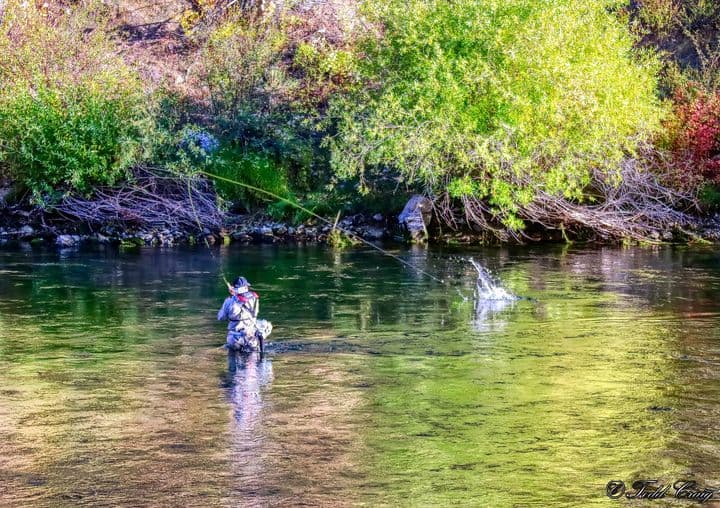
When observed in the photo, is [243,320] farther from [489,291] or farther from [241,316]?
[489,291]

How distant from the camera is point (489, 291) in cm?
2366

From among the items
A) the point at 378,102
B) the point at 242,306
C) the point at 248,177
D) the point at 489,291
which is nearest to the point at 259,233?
the point at 248,177

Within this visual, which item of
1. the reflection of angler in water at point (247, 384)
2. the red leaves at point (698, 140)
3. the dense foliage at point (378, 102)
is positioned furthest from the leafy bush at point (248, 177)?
the reflection of angler in water at point (247, 384)

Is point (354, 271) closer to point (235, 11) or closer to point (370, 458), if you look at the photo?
point (370, 458)

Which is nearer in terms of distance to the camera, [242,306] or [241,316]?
[242,306]

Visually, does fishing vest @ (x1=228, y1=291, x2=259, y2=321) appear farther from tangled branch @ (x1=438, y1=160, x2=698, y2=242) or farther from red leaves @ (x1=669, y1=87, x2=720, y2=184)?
red leaves @ (x1=669, y1=87, x2=720, y2=184)

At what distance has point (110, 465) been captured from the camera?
36.5 feet

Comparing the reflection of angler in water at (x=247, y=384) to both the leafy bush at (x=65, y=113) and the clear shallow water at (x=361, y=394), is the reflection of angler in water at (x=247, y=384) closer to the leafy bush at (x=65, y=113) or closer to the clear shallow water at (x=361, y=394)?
the clear shallow water at (x=361, y=394)

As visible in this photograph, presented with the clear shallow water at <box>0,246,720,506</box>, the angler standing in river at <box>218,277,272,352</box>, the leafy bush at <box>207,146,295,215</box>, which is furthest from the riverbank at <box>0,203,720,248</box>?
the angler standing in river at <box>218,277,272,352</box>

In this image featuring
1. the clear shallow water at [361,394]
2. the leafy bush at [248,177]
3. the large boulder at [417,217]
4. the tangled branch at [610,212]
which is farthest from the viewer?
the leafy bush at [248,177]

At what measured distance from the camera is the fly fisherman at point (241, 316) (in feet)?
54.7

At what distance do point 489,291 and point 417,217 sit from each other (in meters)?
11.0

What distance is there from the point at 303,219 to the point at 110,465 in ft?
84.5

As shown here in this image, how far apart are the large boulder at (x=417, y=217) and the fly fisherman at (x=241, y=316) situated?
1746cm
